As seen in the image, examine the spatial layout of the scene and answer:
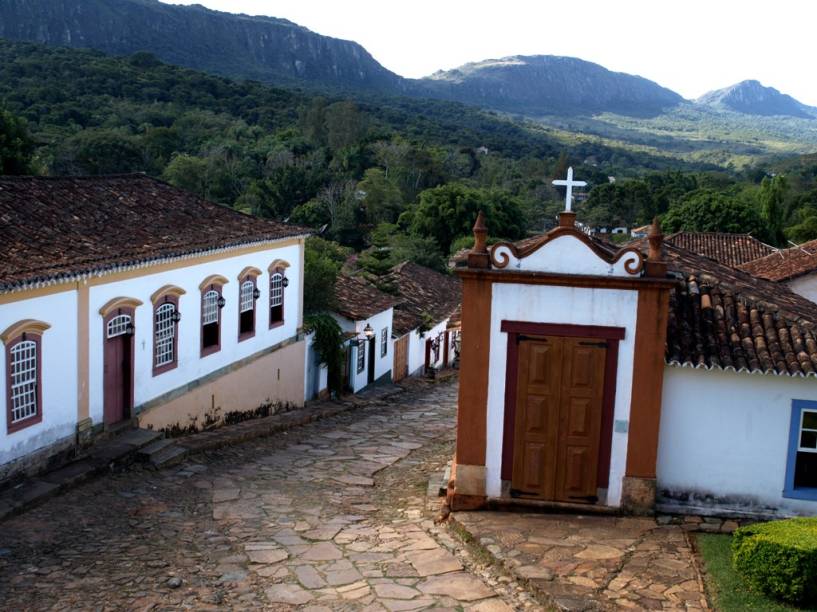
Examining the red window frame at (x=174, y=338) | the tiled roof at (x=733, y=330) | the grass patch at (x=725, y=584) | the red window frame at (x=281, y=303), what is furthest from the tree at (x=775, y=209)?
the grass patch at (x=725, y=584)

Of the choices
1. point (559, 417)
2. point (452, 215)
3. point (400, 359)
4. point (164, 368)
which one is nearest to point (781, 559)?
point (559, 417)

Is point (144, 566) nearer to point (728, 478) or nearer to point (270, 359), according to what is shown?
point (728, 478)

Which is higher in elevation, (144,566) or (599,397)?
(599,397)

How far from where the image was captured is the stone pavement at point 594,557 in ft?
28.0

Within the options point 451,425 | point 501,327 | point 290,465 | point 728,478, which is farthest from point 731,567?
point 451,425

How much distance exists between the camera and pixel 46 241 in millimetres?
13547

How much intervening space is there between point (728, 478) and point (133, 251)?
10.0 m

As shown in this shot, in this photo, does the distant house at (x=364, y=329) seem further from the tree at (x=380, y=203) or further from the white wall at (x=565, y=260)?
the tree at (x=380, y=203)

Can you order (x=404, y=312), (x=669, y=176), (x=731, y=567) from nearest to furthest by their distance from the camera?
(x=731, y=567), (x=404, y=312), (x=669, y=176)

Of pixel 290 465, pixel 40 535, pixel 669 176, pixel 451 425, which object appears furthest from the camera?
pixel 669 176

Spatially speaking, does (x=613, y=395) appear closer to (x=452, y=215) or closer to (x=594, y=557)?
(x=594, y=557)

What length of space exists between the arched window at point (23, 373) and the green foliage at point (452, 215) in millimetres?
41129

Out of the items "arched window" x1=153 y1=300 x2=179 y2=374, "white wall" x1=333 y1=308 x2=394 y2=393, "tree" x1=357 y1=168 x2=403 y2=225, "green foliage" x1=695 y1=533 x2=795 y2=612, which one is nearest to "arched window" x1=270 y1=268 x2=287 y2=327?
"white wall" x1=333 y1=308 x2=394 y2=393

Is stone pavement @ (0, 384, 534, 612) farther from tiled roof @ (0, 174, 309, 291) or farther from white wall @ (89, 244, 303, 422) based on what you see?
tiled roof @ (0, 174, 309, 291)
